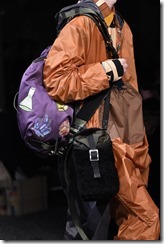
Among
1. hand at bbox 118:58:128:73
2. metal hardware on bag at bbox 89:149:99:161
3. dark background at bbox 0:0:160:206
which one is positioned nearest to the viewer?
metal hardware on bag at bbox 89:149:99:161

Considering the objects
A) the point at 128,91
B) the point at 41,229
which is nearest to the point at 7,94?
the point at 41,229

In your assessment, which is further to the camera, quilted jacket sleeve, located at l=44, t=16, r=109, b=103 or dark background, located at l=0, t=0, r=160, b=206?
dark background, located at l=0, t=0, r=160, b=206

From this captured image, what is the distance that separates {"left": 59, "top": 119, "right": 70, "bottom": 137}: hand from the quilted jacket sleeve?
0.39 feet

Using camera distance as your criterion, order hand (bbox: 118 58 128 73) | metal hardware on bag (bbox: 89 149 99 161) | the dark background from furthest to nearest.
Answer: the dark background → hand (bbox: 118 58 128 73) → metal hardware on bag (bbox: 89 149 99 161)

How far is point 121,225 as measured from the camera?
9.68 ft

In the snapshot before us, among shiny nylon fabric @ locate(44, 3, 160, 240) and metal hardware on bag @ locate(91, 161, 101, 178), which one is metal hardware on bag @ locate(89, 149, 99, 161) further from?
shiny nylon fabric @ locate(44, 3, 160, 240)

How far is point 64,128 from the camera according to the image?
111 inches

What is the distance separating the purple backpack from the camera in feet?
9.14

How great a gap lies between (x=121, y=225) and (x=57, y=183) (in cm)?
271

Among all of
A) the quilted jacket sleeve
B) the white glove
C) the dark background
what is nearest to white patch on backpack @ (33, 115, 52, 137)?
the quilted jacket sleeve

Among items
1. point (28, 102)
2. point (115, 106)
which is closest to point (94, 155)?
point (115, 106)

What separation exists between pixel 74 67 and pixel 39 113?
31 centimetres

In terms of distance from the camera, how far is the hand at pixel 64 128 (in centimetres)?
281

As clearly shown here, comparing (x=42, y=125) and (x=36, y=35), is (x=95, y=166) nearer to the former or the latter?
(x=42, y=125)
